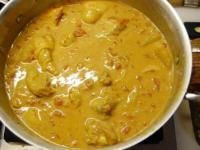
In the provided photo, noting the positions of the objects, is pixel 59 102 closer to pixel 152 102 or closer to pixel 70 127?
pixel 70 127

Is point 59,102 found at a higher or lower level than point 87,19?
lower

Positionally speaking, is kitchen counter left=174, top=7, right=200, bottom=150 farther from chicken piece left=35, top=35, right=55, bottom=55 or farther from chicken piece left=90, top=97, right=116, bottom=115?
chicken piece left=35, top=35, right=55, bottom=55

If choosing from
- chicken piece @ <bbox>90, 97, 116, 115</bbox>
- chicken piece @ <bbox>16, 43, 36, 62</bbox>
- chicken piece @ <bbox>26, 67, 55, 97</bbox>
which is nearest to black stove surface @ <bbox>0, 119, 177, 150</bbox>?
chicken piece @ <bbox>90, 97, 116, 115</bbox>

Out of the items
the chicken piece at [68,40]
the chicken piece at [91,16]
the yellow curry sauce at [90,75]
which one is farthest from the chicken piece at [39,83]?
the chicken piece at [91,16]

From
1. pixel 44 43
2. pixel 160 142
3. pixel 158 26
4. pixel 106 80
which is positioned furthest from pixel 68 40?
pixel 160 142

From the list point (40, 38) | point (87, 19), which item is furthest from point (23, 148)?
point (87, 19)

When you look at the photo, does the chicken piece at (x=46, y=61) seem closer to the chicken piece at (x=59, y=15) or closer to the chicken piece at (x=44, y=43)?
the chicken piece at (x=44, y=43)
